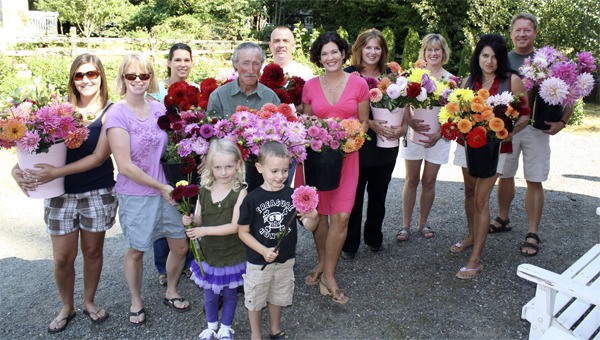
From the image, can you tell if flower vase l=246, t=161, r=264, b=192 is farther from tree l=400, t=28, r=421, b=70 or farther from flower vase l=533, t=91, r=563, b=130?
tree l=400, t=28, r=421, b=70

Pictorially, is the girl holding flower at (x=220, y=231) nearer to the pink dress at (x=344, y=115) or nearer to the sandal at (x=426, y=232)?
the pink dress at (x=344, y=115)

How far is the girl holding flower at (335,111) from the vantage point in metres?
4.21

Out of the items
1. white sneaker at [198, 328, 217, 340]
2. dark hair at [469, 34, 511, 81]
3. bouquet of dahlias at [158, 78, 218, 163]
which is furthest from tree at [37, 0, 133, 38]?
white sneaker at [198, 328, 217, 340]

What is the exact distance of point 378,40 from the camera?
4770 mm

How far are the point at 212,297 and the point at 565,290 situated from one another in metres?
2.25

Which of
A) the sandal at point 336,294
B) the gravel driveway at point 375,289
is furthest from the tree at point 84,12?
the sandal at point 336,294

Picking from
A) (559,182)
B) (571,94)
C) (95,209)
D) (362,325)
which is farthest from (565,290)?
(559,182)

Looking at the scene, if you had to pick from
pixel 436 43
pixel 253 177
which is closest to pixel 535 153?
pixel 436 43

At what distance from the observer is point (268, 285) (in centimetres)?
349

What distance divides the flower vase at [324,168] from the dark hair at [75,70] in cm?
160

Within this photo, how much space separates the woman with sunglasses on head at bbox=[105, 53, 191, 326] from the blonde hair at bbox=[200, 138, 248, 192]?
304 millimetres

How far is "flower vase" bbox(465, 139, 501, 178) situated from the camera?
4340mm

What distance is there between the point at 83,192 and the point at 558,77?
421 centimetres

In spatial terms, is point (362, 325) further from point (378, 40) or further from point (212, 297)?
point (378, 40)
